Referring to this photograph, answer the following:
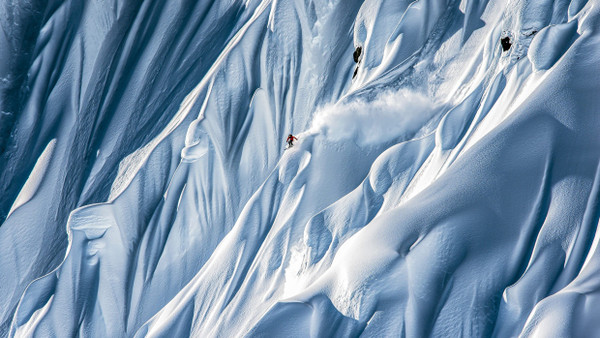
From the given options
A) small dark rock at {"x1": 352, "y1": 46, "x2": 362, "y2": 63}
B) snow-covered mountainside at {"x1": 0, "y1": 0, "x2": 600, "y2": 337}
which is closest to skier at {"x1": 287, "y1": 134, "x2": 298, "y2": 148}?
snow-covered mountainside at {"x1": 0, "y1": 0, "x2": 600, "y2": 337}

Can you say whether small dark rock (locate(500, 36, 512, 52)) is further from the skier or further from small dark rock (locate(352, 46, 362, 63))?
the skier

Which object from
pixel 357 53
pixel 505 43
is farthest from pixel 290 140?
pixel 505 43

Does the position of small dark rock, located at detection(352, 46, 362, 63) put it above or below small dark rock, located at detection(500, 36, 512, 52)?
above

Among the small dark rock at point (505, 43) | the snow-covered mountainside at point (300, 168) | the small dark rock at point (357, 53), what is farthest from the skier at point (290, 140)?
the small dark rock at point (505, 43)

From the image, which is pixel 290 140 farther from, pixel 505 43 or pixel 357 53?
pixel 505 43

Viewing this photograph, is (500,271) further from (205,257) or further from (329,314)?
(205,257)

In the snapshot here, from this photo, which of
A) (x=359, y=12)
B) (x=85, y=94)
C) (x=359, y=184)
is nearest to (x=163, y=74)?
(x=85, y=94)

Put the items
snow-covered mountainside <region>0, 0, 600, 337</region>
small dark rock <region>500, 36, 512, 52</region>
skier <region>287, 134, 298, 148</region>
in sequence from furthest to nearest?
1. skier <region>287, 134, 298, 148</region>
2. small dark rock <region>500, 36, 512, 52</region>
3. snow-covered mountainside <region>0, 0, 600, 337</region>

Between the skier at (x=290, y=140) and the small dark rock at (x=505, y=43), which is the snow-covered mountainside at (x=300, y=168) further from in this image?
the skier at (x=290, y=140)
